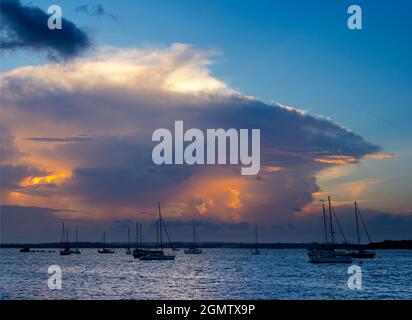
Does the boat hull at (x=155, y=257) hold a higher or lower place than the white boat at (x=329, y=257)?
lower

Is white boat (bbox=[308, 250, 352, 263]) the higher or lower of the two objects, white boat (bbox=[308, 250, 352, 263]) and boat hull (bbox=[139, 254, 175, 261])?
the higher

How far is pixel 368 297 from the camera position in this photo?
48.5 m

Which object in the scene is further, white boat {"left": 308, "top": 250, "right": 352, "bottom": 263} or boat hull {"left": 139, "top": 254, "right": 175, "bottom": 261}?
boat hull {"left": 139, "top": 254, "right": 175, "bottom": 261}

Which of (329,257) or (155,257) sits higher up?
(329,257)

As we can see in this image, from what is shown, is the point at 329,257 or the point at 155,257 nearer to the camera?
the point at 329,257

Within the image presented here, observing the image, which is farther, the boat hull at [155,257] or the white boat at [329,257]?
the boat hull at [155,257]
